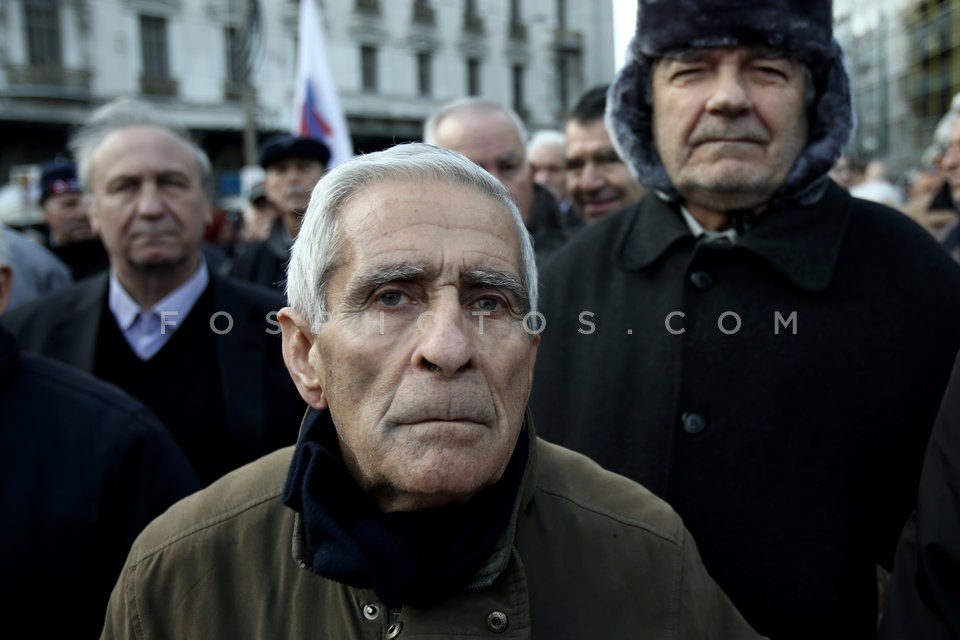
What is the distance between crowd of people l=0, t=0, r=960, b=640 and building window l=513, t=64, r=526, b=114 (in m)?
34.2

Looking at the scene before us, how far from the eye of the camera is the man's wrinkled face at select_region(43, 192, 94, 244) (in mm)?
5434

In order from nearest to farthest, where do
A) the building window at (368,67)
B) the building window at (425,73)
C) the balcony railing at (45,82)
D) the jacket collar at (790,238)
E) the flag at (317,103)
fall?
the jacket collar at (790,238), the flag at (317,103), the balcony railing at (45,82), the building window at (368,67), the building window at (425,73)

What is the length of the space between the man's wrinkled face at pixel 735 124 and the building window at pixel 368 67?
30.4 meters

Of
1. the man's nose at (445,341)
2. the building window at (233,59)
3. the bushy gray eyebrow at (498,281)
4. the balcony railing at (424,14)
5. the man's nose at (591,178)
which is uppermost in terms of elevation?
the balcony railing at (424,14)

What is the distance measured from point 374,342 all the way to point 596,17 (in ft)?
132

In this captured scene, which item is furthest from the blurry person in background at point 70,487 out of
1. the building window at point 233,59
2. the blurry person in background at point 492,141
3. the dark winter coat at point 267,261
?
the building window at point 233,59

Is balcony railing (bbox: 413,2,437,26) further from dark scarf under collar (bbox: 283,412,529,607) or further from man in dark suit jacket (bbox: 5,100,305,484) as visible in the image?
dark scarf under collar (bbox: 283,412,529,607)

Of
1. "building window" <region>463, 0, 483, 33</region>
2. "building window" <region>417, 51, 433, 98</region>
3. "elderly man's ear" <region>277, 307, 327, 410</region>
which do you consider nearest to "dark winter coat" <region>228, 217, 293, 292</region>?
"elderly man's ear" <region>277, 307, 327, 410</region>

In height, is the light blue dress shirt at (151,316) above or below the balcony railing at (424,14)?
below

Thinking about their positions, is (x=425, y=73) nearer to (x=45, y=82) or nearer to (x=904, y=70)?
(x=45, y=82)

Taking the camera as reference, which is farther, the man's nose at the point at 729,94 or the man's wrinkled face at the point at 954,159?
the man's wrinkled face at the point at 954,159

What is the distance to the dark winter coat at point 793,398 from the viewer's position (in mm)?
2086

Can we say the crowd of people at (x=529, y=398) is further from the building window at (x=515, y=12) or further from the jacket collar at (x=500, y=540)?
the building window at (x=515, y=12)

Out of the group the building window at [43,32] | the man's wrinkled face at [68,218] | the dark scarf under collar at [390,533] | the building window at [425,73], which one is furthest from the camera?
the building window at [425,73]
